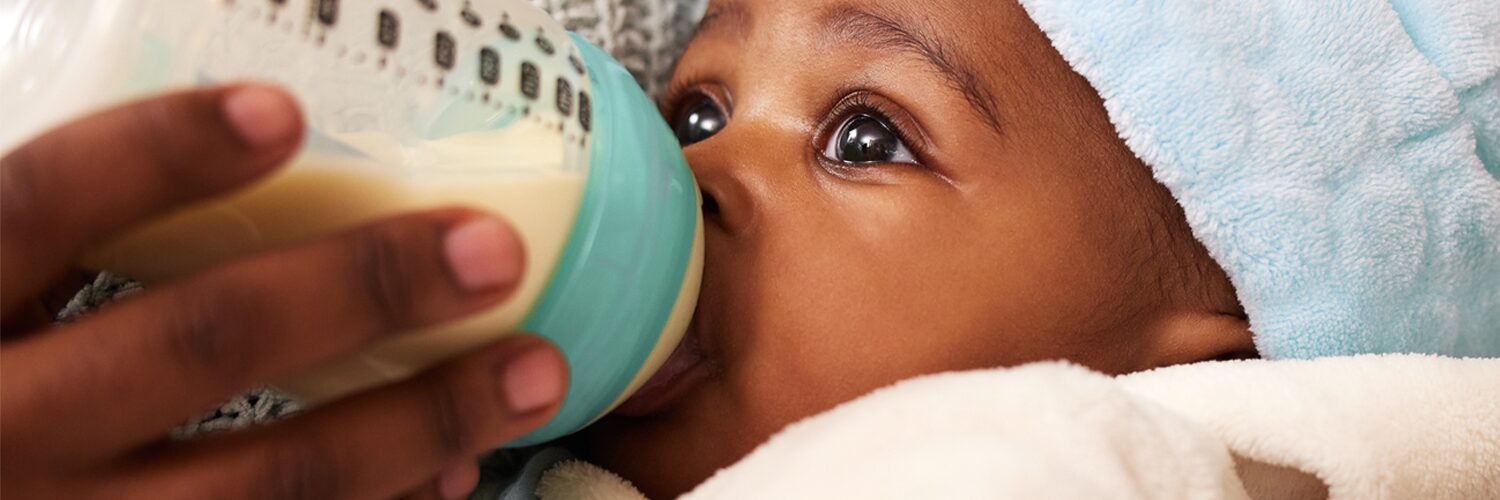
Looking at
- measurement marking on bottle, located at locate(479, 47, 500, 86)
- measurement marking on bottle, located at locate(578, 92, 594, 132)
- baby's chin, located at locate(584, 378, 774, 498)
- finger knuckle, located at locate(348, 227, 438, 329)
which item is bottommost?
baby's chin, located at locate(584, 378, 774, 498)

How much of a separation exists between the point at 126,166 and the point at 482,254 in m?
0.16

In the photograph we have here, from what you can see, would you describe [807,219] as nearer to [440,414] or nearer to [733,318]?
[733,318]

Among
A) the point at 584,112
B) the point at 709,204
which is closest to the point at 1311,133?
the point at 709,204

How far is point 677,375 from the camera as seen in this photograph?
917 millimetres

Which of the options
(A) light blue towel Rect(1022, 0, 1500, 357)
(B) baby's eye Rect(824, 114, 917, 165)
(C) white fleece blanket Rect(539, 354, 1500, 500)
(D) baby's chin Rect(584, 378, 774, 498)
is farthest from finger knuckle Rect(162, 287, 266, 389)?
(A) light blue towel Rect(1022, 0, 1500, 357)

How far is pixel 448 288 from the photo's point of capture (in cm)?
54

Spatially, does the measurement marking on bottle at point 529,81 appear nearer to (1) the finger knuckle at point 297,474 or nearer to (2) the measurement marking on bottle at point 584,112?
(2) the measurement marking on bottle at point 584,112

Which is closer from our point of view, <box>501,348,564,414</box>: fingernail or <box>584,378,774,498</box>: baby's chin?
<box>501,348,564,414</box>: fingernail

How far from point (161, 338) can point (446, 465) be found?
6.9 inches

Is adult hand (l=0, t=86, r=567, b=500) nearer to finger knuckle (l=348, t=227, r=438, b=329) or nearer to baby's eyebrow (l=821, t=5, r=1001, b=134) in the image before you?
finger knuckle (l=348, t=227, r=438, b=329)

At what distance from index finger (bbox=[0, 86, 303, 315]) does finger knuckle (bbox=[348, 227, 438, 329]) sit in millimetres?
55

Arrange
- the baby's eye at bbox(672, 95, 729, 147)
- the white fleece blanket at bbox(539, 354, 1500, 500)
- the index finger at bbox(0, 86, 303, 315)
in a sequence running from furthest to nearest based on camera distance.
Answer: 1. the baby's eye at bbox(672, 95, 729, 147)
2. the white fleece blanket at bbox(539, 354, 1500, 500)
3. the index finger at bbox(0, 86, 303, 315)

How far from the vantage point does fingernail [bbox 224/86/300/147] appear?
475 mm

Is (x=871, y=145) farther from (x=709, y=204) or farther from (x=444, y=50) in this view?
(x=444, y=50)
